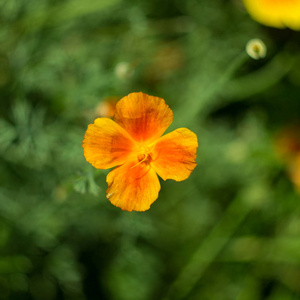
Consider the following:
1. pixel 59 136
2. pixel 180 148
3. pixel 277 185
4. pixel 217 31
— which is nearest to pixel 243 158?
pixel 277 185

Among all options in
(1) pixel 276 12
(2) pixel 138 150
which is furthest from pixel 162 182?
(1) pixel 276 12

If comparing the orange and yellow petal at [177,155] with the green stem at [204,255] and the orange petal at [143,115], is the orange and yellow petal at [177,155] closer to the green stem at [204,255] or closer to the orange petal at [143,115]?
the orange petal at [143,115]

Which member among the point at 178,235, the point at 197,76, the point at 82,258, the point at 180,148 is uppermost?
the point at 180,148

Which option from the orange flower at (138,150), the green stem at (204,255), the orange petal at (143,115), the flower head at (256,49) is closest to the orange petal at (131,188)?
the orange flower at (138,150)

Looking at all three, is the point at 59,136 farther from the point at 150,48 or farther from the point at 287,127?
the point at 287,127

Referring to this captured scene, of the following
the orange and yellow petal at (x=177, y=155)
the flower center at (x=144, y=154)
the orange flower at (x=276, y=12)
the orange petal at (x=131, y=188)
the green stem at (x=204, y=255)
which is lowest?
the green stem at (x=204, y=255)
